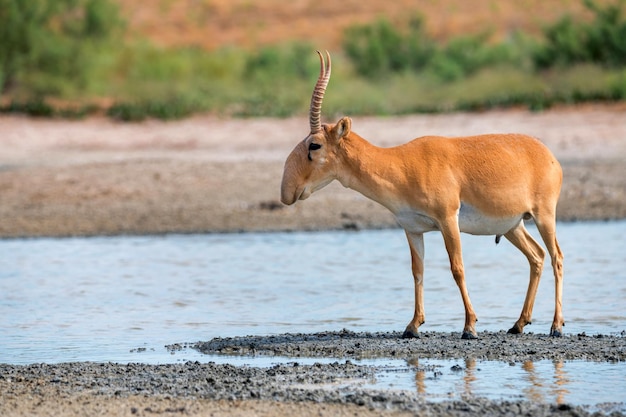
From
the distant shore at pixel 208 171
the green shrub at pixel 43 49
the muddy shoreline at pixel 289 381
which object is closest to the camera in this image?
the muddy shoreline at pixel 289 381

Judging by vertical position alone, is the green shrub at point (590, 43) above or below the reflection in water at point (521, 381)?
above

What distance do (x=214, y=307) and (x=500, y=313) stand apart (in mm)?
2678

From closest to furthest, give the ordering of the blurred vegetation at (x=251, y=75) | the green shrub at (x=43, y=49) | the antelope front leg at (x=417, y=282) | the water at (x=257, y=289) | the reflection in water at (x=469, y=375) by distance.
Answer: the reflection in water at (x=469, y=375), the antelope front leg at (x=417, y=282), the water at (x=257, y=289), the blurred vegetation at (x=251, y=75), the green shrub at (x=43, y=49)

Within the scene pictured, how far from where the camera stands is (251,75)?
35094mm

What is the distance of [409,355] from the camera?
9219 millimetres

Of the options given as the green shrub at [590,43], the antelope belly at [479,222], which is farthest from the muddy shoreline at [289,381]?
the green shrub at [590,43]

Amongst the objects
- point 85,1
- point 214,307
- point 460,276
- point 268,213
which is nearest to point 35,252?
point 268,213

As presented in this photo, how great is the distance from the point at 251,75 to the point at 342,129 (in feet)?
84.6

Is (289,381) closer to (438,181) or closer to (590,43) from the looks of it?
(438,181)

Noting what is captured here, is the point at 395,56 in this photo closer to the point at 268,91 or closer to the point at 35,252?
the point at 268,91

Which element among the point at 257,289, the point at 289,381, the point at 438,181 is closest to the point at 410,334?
the point at 438,181

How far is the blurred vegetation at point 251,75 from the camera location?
27.9 m

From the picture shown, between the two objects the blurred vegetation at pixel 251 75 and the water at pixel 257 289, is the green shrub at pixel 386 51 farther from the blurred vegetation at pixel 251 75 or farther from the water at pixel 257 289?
the water at pixel 257 289

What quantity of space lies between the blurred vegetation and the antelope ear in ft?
54.5
